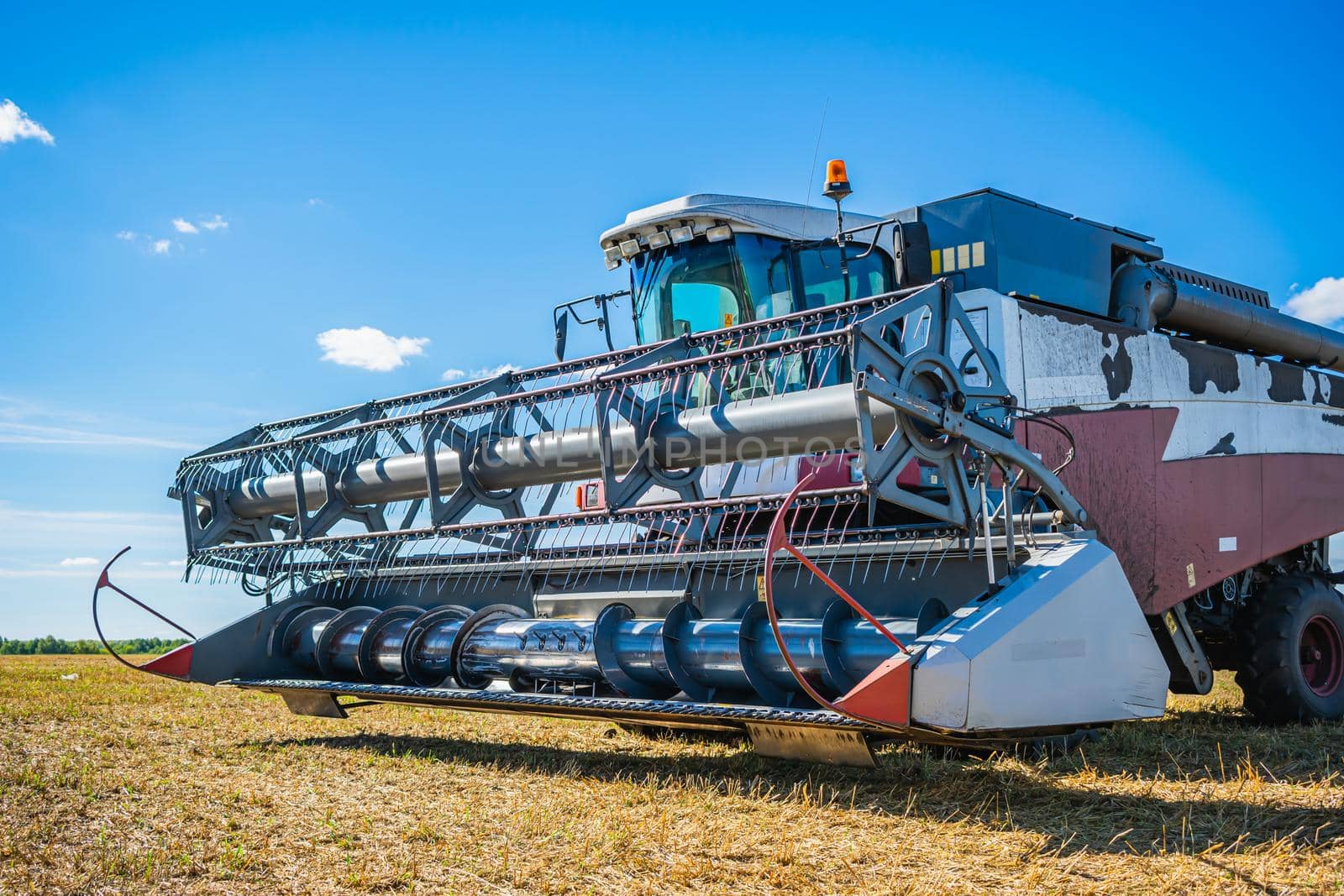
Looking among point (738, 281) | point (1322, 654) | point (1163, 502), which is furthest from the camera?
point (1322, 654)

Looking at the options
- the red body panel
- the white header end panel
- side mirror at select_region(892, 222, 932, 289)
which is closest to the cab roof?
side mirror at select_region(892, 222, 932, 289)

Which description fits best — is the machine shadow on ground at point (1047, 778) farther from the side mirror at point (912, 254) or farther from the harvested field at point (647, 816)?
the side mirror at point (912, 254)

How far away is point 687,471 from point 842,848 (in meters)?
2.09

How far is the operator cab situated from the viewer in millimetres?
5961

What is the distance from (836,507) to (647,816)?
1321 millimetres

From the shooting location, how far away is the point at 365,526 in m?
6.37

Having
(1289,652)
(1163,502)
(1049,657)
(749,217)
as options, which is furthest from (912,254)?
(1289,652)

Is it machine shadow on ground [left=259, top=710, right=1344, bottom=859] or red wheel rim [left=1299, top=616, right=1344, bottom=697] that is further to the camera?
red wheel rim [left=1299, top=616, right=1344, bottom=697]

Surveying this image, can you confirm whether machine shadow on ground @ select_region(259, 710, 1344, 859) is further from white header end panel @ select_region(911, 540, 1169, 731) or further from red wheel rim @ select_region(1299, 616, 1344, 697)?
red wheel rim @ select_region(1299, 616, 1344, 697)

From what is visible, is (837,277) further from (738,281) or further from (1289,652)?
(1289,652)

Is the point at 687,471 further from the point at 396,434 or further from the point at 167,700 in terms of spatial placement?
the point at 167,700

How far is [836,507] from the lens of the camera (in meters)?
4.25

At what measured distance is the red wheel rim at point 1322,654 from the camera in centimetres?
645

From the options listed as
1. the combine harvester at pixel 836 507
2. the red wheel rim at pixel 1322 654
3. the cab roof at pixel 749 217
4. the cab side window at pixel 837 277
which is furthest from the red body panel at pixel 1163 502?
the cab roof at pixel 749 217
